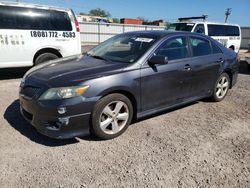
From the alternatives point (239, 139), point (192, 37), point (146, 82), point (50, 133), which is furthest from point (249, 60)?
point (50, 133)

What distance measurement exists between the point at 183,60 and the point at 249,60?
6.35 m

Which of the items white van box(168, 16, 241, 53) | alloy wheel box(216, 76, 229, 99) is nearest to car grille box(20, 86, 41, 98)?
alloy wheel box(216, 76, 229, 99)

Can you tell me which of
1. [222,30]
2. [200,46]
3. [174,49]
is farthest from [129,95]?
[222,30]

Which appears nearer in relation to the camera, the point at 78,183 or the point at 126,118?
the point at 78,183

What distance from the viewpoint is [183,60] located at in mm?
4207

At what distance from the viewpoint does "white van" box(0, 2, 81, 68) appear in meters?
6.33

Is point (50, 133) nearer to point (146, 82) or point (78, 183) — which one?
point (78, 183)

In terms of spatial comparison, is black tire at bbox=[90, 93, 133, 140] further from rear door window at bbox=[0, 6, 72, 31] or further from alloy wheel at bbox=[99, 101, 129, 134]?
rear door window at bbox=[0, 6, 72, 31]

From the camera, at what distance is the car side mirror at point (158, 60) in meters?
3.56

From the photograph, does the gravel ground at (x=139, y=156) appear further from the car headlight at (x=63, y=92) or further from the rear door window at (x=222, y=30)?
the rear door window at (x=222, y=30)

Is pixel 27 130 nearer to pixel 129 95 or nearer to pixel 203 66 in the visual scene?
pixel 129 95

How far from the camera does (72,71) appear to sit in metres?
3.34

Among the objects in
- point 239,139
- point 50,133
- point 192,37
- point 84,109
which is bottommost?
point 239,139

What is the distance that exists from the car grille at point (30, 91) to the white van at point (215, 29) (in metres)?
9.88
